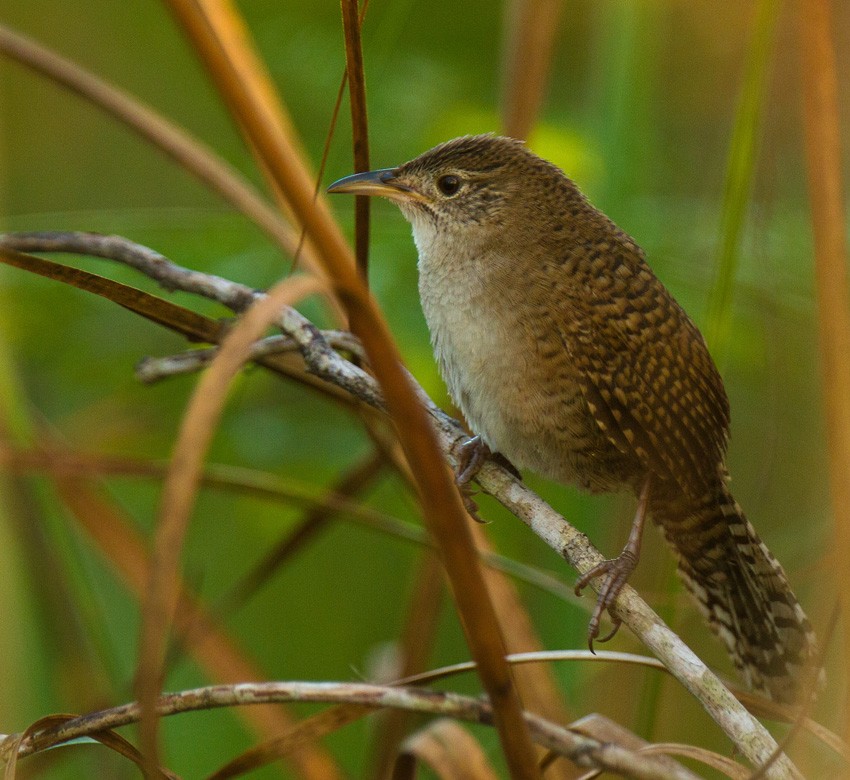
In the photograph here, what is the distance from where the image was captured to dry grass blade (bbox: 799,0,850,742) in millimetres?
1445

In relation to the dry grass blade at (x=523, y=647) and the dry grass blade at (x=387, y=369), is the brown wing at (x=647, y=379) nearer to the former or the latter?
the dry grass blade at (x=523, y=647)

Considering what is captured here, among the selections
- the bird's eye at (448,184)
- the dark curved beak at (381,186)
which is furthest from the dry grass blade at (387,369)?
the bird's eye at (448,184)

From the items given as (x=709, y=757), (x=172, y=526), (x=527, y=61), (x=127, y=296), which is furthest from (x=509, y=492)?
(x=527, y=61)

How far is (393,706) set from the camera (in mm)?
1395

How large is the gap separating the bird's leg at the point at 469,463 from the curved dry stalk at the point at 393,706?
83cm

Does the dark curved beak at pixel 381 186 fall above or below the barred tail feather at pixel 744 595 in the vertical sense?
above

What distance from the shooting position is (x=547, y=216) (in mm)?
2564

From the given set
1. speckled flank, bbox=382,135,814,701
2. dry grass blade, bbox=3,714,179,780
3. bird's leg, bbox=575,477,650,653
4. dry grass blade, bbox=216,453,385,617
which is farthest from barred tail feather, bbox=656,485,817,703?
dry grass blade, bbox=3,714,179,780

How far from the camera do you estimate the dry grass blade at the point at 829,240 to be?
1.45 m

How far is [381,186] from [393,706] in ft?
4.70

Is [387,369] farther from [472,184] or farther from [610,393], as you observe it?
[472,184]

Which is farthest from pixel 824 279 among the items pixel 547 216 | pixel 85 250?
pixel 85 250

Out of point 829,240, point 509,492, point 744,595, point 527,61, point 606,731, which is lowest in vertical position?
point 606,731

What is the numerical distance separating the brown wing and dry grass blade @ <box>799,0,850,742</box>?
77cm
